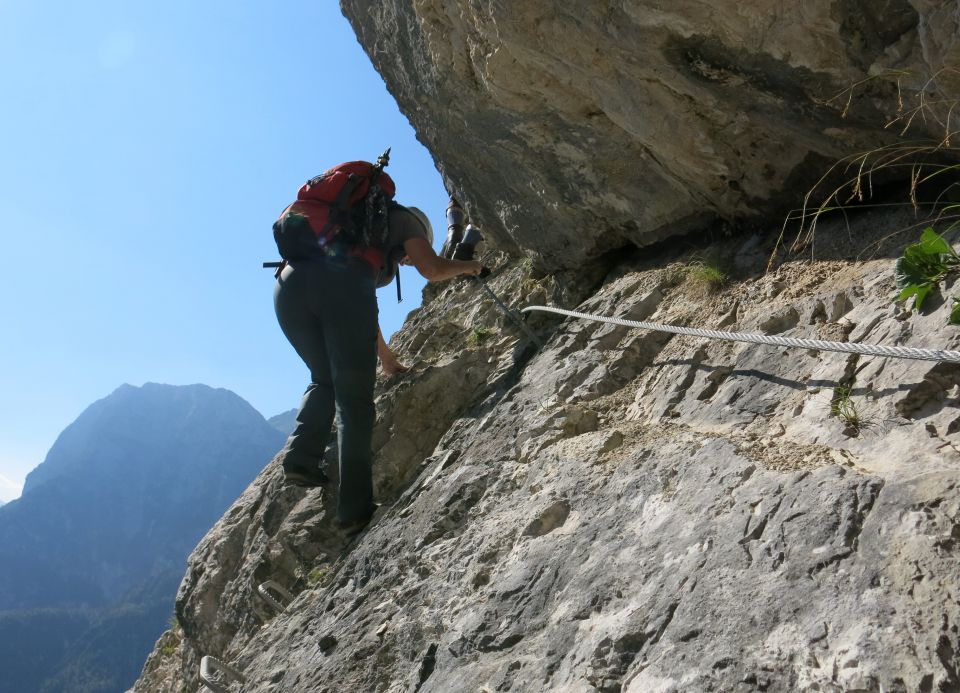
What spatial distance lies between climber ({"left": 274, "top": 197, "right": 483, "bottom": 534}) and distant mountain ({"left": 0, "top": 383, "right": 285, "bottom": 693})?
8051 cm

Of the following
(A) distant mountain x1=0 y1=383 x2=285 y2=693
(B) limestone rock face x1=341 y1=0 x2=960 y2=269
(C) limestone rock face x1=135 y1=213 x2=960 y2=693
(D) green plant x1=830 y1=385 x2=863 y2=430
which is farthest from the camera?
(A) distant mountain x1=0 y1=383 x2=285 y2=693

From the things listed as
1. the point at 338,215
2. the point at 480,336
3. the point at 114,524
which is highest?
the point at 114,524

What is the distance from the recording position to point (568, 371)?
173 inches

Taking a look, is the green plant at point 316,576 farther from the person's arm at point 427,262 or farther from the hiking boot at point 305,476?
the person's arm at point 427,262

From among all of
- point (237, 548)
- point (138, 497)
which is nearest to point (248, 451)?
point (138, 497)

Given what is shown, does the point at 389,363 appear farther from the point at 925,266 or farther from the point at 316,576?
the point at 925,266

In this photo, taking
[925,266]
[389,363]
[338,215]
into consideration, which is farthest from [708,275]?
[389,363]

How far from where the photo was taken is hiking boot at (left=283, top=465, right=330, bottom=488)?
17.3 feet

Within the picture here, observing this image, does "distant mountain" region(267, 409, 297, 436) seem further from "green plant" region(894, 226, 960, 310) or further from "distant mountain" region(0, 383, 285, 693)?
"green plant" region(894, 226, 960, 310)

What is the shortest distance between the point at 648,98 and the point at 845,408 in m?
2.29

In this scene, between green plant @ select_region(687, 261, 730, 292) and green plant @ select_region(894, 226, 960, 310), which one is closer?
green plant @ select_region(894, 226, 960, 310)

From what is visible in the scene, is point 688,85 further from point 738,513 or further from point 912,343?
point 738,513

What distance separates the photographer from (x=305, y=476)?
531 centimetres

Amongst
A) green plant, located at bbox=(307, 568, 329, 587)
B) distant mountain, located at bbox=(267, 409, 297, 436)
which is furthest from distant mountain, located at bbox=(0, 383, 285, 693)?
green plant, located at bbox=(307, 568, 329, 587)
